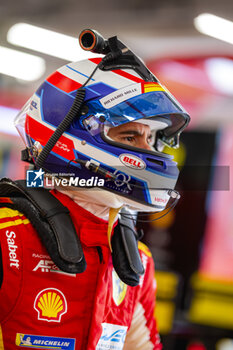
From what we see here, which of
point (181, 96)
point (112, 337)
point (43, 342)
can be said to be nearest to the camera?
point (43, 342)

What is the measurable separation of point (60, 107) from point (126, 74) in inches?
7.6

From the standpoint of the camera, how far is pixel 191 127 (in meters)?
3.55

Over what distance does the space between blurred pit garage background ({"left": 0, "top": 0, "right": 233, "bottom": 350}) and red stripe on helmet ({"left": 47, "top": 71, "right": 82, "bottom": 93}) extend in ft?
5.28

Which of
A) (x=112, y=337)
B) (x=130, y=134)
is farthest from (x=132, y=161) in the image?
(x=112, y=337)

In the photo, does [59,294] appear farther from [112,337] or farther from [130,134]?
[130,134]

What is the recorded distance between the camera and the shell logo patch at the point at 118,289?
130 centimetres

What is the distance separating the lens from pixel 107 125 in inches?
49.3

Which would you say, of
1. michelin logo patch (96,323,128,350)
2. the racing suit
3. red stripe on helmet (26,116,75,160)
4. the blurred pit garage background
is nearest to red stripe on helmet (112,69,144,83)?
red stripe on helmet (26,116,75,160)

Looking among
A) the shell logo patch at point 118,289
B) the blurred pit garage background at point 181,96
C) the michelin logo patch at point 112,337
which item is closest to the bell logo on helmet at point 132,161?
the shell logo patch at point 118,289

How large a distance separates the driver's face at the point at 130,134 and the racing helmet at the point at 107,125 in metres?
0.02

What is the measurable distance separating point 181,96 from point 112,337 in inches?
121

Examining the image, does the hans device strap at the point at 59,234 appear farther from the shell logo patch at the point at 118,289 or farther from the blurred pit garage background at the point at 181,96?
the blurred pit garage background at the point at 181,96

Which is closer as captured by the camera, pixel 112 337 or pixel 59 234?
pixel 59 234

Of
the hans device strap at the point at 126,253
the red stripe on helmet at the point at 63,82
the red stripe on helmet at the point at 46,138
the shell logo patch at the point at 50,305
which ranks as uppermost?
the red stripe on helmet at the point at 63,82
